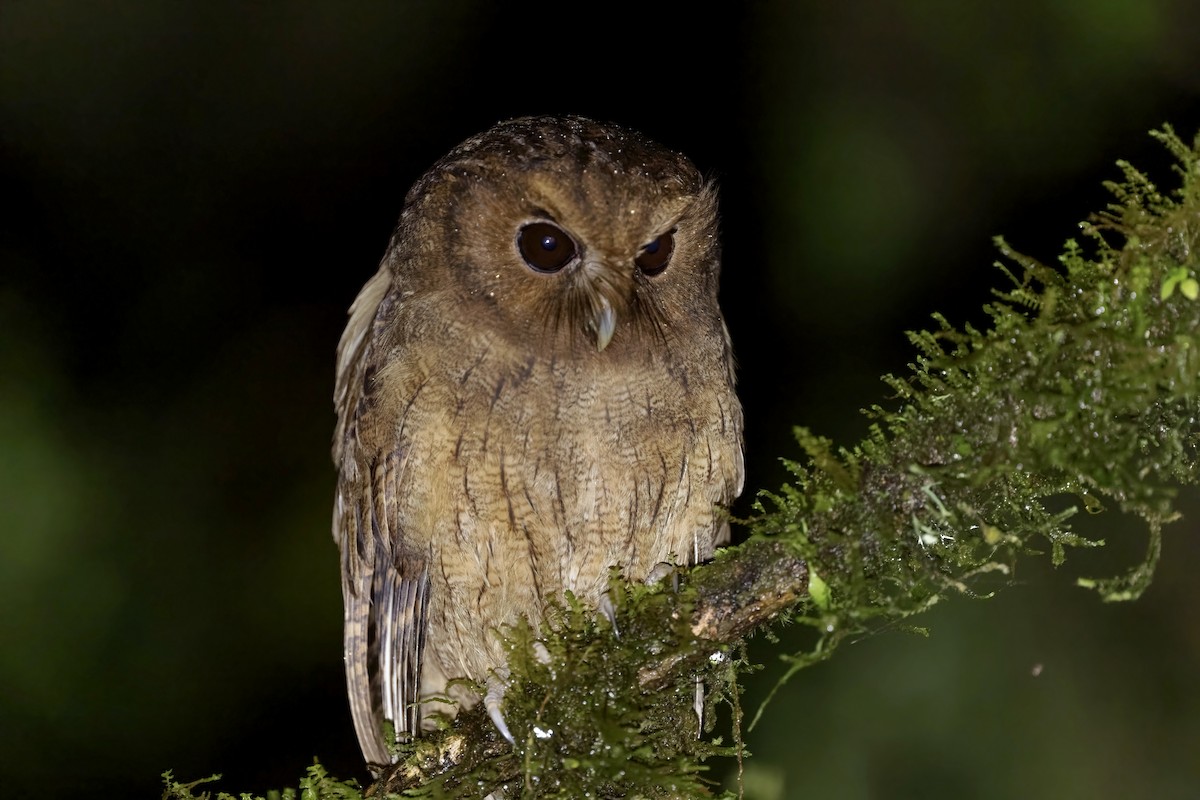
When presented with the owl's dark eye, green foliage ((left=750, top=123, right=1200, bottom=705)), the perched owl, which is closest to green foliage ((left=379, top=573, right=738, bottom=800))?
green foliage ((left=750, top=123, right=1200, bottom=705))

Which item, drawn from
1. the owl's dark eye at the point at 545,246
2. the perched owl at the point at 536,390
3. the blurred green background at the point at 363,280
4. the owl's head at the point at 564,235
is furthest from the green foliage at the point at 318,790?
the blurred green background at the point at 363,280

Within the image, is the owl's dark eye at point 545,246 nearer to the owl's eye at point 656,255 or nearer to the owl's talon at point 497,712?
the owl's eye at point 656,255

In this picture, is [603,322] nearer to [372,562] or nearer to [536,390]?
[536,390]

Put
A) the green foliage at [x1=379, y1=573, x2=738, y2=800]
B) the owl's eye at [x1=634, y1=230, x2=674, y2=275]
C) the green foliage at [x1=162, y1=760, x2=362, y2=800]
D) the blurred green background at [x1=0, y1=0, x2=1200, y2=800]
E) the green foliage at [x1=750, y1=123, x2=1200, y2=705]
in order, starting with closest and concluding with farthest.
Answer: the green foliage at [x1=750, y1=123, x2=1200, y2=705] < the green foliage at [x1=379, y1=573, x2=738, y2=800] < the green foliage at [x1=162, y1=760, x2=362, y2=800] < the owl's eye at [x1=634, y1=230, x2=674, y2=275] < the blurred green background at [x1=0, y1=0, x2=1200, y2=800]

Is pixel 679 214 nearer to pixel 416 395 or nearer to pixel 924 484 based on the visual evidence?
pixel 416 395

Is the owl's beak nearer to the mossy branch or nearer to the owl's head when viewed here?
the owl's head

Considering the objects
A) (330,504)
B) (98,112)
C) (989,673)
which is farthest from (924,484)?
(98,112)
